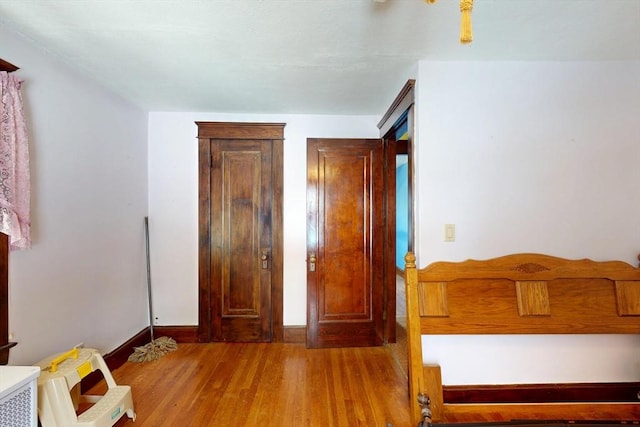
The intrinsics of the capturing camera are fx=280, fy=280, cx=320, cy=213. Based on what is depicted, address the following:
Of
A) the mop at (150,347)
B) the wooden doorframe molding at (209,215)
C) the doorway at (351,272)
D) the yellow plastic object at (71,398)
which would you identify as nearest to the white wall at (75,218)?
the mop at (150,347)

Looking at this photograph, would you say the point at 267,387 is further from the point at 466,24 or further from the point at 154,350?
the point at 466,24

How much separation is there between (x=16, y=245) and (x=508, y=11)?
2911 mm

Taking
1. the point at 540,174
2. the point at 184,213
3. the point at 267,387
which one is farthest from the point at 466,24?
the point at 184,213

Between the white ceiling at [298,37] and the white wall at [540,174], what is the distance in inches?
6.4

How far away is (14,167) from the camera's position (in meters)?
1.52

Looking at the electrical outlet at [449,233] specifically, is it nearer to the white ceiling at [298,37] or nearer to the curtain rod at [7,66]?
the white ceiling at [298,37]

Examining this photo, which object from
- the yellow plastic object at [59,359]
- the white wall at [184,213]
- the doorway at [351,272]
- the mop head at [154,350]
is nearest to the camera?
the yellow plastic object at [59,359]

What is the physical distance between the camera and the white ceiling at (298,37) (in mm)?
1396

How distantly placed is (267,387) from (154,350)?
1.25 meters

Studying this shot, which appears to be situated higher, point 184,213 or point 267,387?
point 184,213

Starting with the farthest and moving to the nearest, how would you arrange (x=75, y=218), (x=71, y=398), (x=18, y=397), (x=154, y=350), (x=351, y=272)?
(x=351, y=272) < (x=154, y=350) < (x=75, y=218) < (x=71, y=398) < (x=18, y=397)

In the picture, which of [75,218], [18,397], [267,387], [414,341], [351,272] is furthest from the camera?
[351,272]

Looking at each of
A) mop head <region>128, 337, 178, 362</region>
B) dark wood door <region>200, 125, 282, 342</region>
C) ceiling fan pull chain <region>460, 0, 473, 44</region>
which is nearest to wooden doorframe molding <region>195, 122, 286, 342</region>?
dark wood door <region>200, 125, 282, 342</region>

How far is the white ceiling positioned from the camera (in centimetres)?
140
